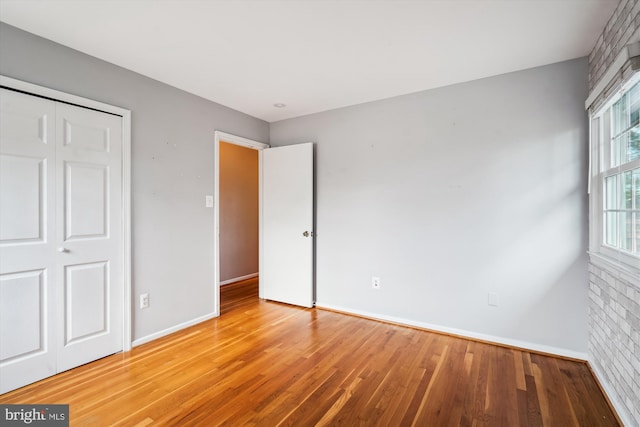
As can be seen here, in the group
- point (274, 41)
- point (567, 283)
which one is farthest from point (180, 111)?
point (567, 283)

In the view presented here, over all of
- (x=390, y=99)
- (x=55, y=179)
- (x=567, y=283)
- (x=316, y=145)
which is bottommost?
(x=567, y=283)

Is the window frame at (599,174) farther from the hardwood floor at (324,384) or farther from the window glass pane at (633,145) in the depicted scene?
the hardwood floor at (324,384)

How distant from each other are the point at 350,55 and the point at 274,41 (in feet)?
2.02

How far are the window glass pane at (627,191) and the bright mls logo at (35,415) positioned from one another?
3583 mm

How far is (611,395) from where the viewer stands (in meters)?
1.89

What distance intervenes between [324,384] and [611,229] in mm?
2317

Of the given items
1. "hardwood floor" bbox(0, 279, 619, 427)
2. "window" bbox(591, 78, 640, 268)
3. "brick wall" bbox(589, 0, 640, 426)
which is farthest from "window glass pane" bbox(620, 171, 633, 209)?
"hardwood floor" bbox(0, 279, 619, 427)

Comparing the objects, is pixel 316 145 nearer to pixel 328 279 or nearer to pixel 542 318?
pixel 328 279

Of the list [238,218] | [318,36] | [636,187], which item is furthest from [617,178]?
[238,218]

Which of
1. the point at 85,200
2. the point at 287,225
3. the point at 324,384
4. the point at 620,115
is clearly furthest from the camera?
the point at 287,225

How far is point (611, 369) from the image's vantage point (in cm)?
192

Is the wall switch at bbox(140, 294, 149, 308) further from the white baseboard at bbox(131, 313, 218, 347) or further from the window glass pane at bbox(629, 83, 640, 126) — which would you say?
the window glass pane at bbox(629, 83, 640, 126)

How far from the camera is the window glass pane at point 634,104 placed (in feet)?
5.75

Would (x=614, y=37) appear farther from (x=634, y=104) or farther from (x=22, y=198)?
(x=22, y=198)
